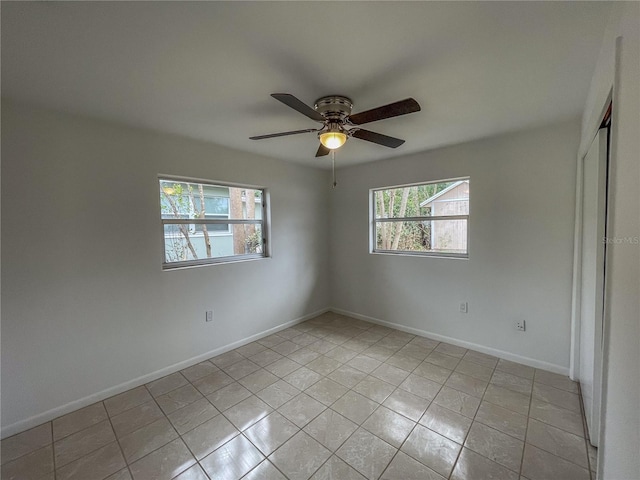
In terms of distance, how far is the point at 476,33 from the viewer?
1.25 m

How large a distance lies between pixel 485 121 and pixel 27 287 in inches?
149

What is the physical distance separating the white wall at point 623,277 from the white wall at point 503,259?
5.49ft

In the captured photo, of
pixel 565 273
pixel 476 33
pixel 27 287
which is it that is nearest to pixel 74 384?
pixel 27 287

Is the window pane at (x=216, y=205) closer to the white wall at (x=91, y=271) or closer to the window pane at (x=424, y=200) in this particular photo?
the white wall at (x=91, y=271)

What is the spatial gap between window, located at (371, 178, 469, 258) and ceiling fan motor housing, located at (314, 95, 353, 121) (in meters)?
1.85

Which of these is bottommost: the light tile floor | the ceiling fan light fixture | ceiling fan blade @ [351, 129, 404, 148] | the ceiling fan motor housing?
the light tile floor

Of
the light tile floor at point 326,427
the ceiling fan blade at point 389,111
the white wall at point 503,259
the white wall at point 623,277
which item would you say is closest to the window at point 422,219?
the white wall at point 503,259

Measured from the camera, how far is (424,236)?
3.37 m

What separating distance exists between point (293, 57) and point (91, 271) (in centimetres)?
223

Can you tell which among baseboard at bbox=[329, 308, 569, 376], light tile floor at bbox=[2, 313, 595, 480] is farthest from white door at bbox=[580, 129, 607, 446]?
baseboard at bbox=[329, 308, 569, 376]

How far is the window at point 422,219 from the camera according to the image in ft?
10.1

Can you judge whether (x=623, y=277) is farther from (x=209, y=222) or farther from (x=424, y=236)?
(x=209, y=222)

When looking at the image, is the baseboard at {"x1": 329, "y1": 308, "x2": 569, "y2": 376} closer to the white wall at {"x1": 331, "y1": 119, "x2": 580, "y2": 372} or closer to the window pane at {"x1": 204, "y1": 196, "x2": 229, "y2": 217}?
the white wall at {"x1": 331, "y1": 119, "x2": 580, "y2": 372}

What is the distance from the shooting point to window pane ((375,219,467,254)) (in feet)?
10.1
